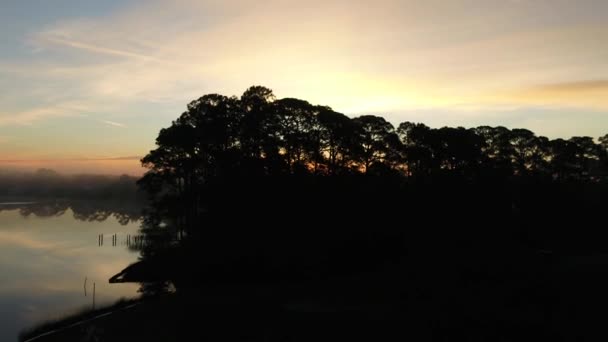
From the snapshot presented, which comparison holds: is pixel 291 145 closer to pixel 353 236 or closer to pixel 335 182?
pixel 335 182

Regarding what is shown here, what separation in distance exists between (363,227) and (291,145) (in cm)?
1239

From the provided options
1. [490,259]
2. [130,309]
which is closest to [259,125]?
[130,309]

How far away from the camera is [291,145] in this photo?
4828 cm

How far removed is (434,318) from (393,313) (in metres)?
2.61

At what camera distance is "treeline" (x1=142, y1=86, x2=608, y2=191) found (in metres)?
46.5

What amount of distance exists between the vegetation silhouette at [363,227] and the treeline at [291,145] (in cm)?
17

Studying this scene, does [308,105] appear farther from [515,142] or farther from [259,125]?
[515,142]

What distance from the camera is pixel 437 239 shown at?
1877 inches

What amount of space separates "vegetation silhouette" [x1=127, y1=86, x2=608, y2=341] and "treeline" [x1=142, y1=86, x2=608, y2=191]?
0.56ft

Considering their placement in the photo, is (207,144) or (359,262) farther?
(207,144)

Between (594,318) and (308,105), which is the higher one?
(308,105)

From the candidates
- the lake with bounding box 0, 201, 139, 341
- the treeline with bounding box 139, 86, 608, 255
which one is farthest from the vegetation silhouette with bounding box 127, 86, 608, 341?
the lake with bounding box 0, 201, 139, 341

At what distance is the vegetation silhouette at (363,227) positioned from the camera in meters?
28.2

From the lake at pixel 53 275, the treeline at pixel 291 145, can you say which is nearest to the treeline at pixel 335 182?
the treeline at pixel 291 145
